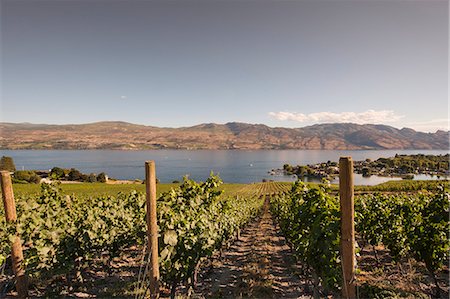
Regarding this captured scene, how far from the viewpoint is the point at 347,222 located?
3992 millimetres

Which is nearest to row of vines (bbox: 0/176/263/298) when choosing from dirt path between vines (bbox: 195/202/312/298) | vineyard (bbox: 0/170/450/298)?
vineyard (bbox: 0/170/450/298)

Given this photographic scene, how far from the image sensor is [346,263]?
4078mm

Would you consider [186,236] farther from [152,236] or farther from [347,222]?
[347,222]

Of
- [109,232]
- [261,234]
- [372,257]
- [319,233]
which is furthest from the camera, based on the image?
[261,234]

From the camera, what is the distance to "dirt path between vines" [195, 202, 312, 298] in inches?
320

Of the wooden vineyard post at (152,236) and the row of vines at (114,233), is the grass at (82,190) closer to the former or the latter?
the row of vines at (114,233)

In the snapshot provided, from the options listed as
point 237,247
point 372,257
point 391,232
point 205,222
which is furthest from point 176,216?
point 372,257

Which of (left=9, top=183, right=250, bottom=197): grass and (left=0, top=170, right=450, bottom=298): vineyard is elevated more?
(left=0, top=170, right=450, bottom=298): vineyard

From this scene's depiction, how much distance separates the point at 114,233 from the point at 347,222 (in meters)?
7.69

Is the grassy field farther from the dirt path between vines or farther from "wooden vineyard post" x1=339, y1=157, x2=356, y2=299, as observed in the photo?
"wooden vineyard post" x1=339, y1=157, x2=356, y2=299

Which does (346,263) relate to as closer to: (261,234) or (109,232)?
(109,232)

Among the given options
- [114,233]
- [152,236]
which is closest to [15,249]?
[114,233]

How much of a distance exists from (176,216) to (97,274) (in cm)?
594

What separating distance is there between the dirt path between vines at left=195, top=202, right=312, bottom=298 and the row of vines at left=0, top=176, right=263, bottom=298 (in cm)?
188
